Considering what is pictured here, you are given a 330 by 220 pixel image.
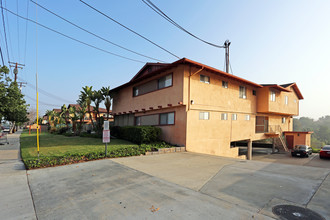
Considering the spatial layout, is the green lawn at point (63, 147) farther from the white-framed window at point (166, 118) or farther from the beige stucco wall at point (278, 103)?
the beige stucco wall at point (278, 103)

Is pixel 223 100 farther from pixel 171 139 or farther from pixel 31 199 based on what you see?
pixel 31 199

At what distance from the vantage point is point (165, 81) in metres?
14.6

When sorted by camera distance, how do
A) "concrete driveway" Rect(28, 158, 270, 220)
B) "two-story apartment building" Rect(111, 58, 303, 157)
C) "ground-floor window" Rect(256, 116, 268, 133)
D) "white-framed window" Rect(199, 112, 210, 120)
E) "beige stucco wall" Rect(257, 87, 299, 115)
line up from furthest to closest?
"ground-floor window" Rect(256, 116, 268, 133) → "beige stucco wall" Rect(257, 87, 299, 115) → "white-framed window" Rect(199, 112, 210, 120) → "two-story apartment building" Rect(111, 58, 303, 157) → "concrete driveway" Rect(28, 158, 270, 220)

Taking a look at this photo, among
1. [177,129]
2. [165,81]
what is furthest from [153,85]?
[177,129]

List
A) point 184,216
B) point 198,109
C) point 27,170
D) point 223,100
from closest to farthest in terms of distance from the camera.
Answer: point 184,216 < point 27,170 < point 198,109 < point 223,100

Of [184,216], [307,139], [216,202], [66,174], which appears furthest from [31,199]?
[307,139]

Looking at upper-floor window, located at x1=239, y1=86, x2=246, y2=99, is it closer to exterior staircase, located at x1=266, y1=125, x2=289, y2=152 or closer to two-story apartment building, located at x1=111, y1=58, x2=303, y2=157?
two-story apartment building, located at x1=111, y1=58, x2=303, y2=157

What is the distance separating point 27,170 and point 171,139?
30.0 ft

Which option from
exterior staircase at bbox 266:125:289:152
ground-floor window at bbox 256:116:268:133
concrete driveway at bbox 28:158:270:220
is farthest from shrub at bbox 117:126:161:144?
exterior staircase at bbox 266:125:289:152

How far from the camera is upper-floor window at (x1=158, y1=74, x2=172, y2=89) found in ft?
46.6

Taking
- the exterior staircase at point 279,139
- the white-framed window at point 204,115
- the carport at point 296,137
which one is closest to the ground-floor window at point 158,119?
the white-framed window at point 204,115

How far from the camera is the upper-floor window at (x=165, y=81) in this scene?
14196mm

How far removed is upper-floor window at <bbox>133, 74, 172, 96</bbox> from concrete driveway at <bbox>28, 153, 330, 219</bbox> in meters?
8.84

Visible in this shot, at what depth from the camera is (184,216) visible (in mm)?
3400
